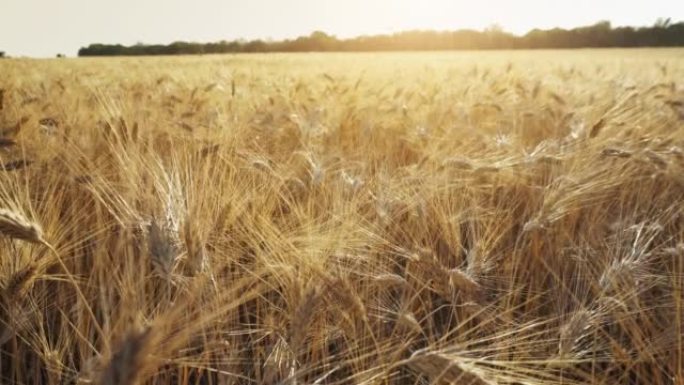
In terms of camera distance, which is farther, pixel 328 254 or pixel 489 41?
pixel 489 41

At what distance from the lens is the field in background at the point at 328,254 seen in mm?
949

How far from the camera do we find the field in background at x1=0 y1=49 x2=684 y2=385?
0.95 metres

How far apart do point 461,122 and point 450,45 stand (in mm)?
34950

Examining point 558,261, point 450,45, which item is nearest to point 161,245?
point 558,261

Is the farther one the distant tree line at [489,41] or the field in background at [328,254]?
the distant tree line at [489,41]

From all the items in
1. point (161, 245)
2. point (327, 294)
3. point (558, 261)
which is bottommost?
point (558, 261)

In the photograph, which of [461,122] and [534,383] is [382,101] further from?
[534,383]

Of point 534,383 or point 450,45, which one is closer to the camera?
point 534,383

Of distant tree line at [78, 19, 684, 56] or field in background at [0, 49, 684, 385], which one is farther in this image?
distant tree line at [78, 19, 684, 56]

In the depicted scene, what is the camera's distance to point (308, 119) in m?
2.38

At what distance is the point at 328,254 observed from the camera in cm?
110

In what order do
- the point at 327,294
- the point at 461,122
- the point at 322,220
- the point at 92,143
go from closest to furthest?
the point at 327,294 < the point at 322,220 < the point at 92,143 < the point at 461,122

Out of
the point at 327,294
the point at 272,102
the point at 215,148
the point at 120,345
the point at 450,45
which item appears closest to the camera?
the point at 120,345

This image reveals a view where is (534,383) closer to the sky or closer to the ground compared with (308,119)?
closer to the ground
